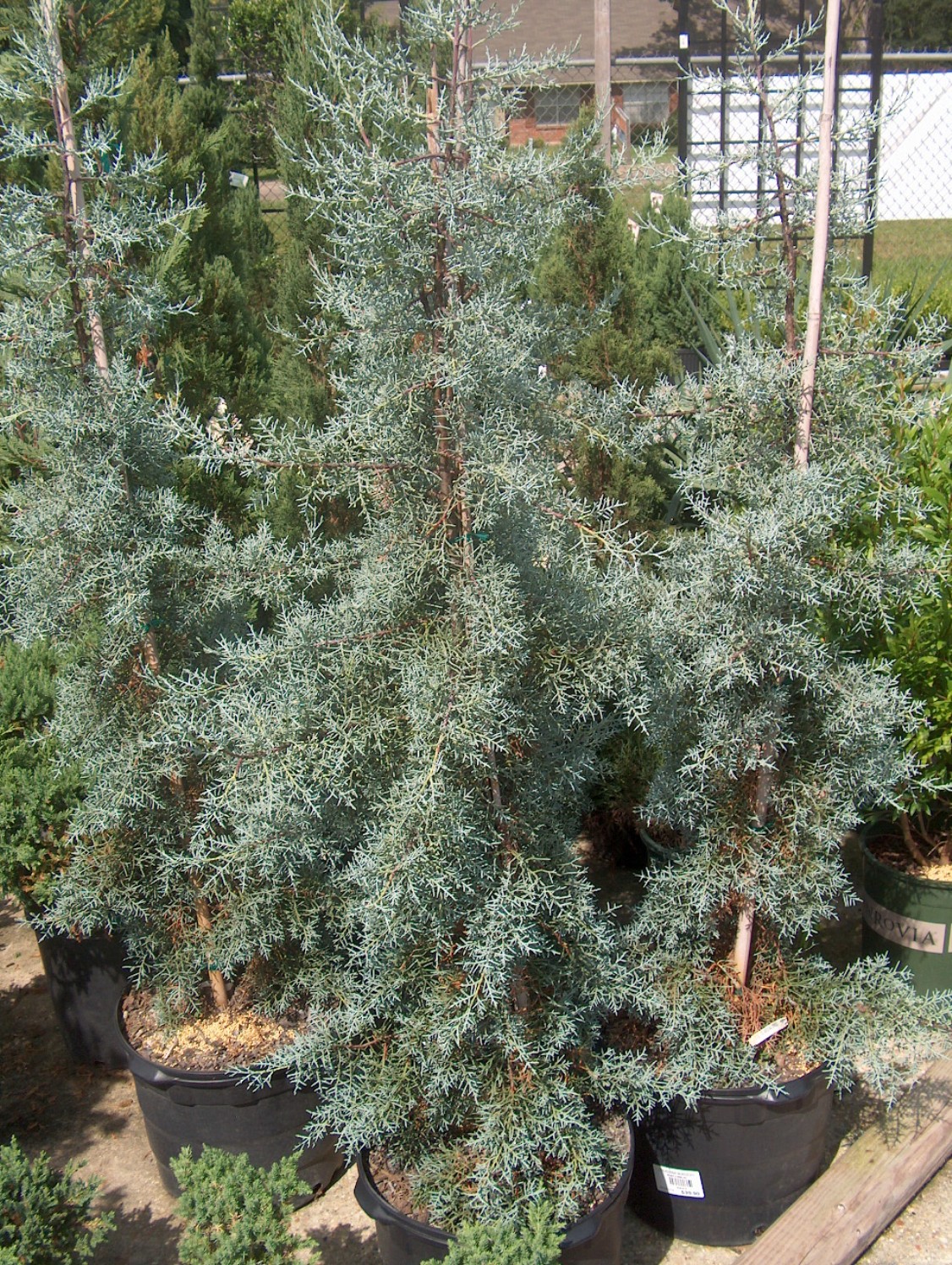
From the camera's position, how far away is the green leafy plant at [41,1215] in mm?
2570

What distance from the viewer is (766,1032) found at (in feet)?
9.96

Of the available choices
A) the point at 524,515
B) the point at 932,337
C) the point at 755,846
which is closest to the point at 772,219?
the point at 932,337

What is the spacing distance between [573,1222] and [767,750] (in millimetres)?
1233

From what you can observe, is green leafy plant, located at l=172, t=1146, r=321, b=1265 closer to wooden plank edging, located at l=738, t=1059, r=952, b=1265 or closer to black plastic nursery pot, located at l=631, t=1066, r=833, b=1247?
black plastic nursery pot, located at l=631, t=1066, r=833, b=1247

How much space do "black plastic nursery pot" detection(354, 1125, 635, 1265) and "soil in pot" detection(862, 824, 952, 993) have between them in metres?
1.43

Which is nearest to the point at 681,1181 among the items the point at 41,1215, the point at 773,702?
the point at 773,702

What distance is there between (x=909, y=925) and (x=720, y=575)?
1.83m

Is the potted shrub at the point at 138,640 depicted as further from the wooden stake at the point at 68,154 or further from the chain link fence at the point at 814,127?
the chain link fence at the point at 814,127

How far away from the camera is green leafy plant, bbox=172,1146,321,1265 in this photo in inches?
101

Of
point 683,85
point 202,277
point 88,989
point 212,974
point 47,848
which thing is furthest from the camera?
point 683,85

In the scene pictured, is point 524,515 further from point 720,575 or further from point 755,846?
point 755,846

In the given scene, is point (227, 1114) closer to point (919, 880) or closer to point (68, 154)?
point (919, 880)

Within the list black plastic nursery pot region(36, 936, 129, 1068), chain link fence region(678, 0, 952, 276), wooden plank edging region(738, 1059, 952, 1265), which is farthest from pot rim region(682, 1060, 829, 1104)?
chain link fence region(678, 0, 952, 276)

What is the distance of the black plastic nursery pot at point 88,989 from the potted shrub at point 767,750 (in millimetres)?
1847
